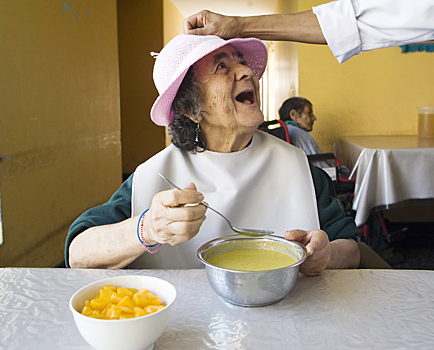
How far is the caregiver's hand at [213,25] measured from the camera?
1.43 m

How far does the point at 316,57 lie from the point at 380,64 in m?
0.77

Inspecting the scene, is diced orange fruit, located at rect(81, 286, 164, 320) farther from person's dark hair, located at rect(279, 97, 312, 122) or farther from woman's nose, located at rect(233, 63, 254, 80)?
person's dark hair, located at rect(279, 97, 312, 122)

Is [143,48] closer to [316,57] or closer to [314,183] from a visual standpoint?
[316,57]

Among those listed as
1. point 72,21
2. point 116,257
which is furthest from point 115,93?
point 116,257

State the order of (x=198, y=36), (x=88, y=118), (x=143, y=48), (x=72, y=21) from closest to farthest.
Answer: (x=198, y=36), (x=72, y=21), (x=88, y=118), (x=143, y=48)

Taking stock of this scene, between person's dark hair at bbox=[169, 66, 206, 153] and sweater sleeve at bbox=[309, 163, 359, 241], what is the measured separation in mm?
483

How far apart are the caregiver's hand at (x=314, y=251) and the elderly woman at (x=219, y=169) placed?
7.4 inches

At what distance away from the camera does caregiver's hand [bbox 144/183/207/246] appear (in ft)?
3.05

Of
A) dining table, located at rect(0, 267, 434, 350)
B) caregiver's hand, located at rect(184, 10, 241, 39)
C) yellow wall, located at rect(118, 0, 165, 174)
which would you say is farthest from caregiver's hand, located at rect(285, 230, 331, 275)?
yellow wall, located at rect(118, 0, 165, 174)

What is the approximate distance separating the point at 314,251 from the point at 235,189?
0.47 m

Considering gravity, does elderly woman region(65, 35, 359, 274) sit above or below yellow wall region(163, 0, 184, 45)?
below

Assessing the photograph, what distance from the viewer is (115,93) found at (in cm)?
500

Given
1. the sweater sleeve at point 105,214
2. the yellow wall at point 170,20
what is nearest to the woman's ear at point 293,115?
the sweater sleeve at point 105,214

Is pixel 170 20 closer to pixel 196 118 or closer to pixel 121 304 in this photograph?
pixel 196 118
